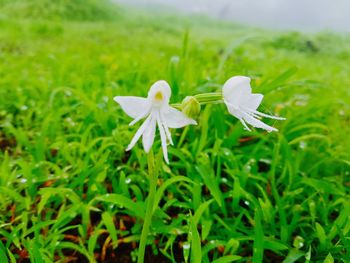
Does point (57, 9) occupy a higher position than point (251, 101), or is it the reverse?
point (251, 101)

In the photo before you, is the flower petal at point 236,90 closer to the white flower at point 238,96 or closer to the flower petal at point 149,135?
the white flower at point 238,96

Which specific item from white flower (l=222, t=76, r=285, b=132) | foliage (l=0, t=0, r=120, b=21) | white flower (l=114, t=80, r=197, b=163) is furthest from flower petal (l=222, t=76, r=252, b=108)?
foliage (l=0, t=0, r=120, b=21)

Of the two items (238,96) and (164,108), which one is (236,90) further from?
(164,108)

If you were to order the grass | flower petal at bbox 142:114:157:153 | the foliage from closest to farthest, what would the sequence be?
1. flower petal at bbox 142:114:157:153
2. the grass
3. the foliage

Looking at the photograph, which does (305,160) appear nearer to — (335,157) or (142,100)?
(335,157)

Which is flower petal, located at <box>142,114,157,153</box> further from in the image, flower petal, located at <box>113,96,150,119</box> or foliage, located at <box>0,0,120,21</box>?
foliage, located at <box>0,0,120,21</box>

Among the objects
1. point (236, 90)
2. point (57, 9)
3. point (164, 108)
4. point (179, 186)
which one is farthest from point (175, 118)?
point (57, 9)

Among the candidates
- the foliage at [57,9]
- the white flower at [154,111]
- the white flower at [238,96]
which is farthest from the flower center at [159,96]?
the foliage at [57,9]

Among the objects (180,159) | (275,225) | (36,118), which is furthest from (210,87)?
(36,118)
